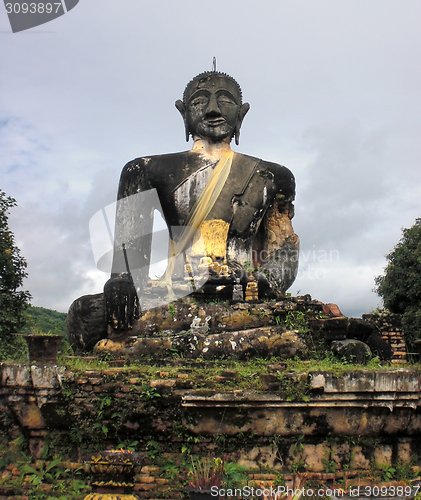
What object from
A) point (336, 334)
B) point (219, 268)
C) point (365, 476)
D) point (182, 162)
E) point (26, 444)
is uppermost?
point (182, 162)

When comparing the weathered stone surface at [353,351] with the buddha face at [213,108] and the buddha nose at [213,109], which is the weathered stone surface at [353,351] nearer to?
the buddha face at [213,108]

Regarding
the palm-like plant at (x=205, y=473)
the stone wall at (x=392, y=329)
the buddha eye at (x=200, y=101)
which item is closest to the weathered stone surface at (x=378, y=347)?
the stone wall at (x=392, y=329)

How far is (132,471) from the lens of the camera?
4.46 m

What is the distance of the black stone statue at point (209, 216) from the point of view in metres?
7.07

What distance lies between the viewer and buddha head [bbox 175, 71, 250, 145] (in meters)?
8.55

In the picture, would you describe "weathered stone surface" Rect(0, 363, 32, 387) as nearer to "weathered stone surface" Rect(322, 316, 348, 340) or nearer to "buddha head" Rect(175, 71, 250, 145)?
"weathered stone surface" Rect(322, 316, 348, 340)

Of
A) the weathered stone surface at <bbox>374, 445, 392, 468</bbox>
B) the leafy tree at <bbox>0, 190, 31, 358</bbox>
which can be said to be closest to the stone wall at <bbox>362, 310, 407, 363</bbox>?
the weathered stone surface at <bbox>374, 445, 392, 468</bbox>

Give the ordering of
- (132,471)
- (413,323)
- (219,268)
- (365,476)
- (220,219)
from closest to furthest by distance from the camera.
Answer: (132,471) → (365,476) → (219,268) → (220,219) → (413,323)

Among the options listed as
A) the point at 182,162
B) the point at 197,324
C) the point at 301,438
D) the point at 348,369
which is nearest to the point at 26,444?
the point at 197,324

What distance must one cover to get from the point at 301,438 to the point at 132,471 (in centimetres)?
164

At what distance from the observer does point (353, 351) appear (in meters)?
6.00

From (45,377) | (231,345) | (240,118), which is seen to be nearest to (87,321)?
(45,377)

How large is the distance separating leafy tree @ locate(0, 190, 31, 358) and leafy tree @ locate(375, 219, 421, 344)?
43.1 feet

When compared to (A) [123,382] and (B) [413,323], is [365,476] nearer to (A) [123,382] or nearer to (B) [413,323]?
(A) [123,382]
